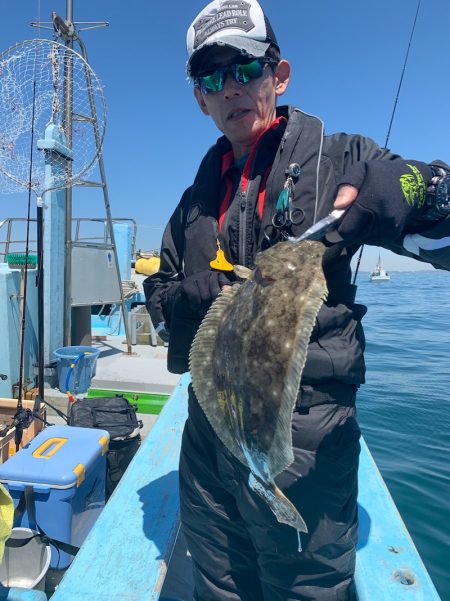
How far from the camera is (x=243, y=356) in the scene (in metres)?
1.72

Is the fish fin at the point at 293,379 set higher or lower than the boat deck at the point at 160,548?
higher

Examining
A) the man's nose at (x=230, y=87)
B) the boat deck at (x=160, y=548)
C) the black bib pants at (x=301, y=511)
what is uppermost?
the man's nose at (x=230, y=87)

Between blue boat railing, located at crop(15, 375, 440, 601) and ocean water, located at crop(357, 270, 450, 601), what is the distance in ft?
5.63

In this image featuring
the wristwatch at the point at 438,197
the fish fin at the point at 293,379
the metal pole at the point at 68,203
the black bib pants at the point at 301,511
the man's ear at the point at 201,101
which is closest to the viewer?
the fish fin at the point at 293,379

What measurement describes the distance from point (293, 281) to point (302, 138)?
0.85 m

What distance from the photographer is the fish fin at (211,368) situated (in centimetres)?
192

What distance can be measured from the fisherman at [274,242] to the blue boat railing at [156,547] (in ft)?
0.98

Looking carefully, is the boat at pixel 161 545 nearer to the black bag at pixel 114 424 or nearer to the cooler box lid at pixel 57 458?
the cooler box lid at pixel 57 458

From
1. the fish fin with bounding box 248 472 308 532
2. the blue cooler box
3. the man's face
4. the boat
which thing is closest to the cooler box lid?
the blue cooler box

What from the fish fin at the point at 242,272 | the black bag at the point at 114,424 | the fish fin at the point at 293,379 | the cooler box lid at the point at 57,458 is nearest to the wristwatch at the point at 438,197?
the fish fin at the point at 293,379

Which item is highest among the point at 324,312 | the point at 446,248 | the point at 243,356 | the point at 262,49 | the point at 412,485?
the point at 262,49

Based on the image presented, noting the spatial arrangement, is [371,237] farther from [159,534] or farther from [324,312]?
[159,534]

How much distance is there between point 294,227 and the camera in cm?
206

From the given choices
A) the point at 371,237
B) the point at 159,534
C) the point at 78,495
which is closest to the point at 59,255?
the point at 78,495
